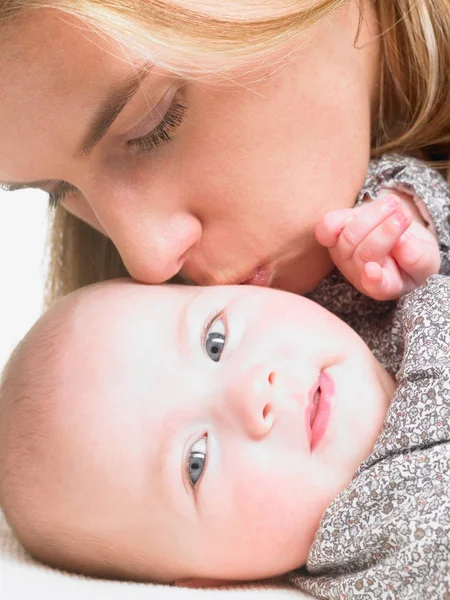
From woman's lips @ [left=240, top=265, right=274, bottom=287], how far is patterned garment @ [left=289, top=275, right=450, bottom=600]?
26 centimetres

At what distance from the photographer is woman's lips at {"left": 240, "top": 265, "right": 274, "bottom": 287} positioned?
1.29m

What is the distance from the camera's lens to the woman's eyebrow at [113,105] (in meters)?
1.04

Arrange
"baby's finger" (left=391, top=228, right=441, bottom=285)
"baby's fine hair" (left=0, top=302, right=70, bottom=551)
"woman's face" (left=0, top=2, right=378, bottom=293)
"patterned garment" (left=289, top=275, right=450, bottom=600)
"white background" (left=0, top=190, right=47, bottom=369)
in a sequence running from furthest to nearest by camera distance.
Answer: "white background" (left=0, top=190, right=47, bottom=369)
"baby's finger" (left=391, top=228, right=441, bottom=285)
"baby's fine hair" (left=0, top=302, right=70, bottom=551)
"woman's face" (left=0, top=2, right=378, bottom=293)
"patterned garment" (left=289, top=275, right=450, bottom=600)

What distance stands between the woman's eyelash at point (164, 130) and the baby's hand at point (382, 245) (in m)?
0.27

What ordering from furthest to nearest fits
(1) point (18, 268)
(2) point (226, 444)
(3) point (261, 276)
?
1. (1) point (18, 268)
2. (3) point (261, 276)
3. (2) point (226, 444)

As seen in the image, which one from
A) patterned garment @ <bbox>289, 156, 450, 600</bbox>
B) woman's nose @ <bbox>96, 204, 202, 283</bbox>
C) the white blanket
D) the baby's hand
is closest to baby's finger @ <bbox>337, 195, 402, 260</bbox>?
the baby's hand

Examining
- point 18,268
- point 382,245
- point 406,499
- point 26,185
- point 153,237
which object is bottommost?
point 18,268

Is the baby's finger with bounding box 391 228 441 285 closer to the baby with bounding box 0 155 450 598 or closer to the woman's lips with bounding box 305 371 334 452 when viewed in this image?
the baby with bounding box 0 155 450 598

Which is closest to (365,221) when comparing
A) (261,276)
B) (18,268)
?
(261,276)

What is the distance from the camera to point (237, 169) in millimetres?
1179

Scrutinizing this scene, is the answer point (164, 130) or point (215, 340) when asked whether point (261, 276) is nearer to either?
point (215, 340)

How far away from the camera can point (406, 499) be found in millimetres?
980

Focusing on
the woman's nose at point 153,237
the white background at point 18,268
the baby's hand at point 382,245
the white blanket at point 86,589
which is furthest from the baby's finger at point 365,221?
the white background at point 18,268

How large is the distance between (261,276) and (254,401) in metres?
0.29
